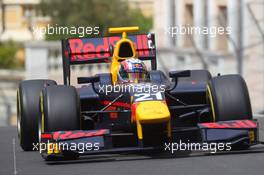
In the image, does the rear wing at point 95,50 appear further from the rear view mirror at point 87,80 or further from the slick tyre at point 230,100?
the slick tyre at point 230,100

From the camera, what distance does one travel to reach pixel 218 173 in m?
10.6

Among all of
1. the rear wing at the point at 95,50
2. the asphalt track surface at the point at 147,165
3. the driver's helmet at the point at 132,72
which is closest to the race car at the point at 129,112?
the driver's helmet at the point at 132,72

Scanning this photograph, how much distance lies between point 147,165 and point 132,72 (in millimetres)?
1762

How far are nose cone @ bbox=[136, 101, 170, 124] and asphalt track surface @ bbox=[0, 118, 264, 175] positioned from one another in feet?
1.48

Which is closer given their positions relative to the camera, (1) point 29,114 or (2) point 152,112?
(2) point 152,112

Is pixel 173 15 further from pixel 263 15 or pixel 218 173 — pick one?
pixel 218 173

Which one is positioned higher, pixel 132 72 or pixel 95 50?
pixel 95 50

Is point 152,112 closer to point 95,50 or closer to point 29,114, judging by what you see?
point 29,114

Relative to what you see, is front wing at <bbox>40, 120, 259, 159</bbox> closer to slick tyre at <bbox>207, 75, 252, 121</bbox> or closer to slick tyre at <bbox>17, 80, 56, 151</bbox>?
slick tyre at <bbox>207, 75, 252, 121</bbox>

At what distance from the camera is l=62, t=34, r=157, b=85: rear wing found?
14.6 metres

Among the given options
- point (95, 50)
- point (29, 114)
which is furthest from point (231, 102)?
point (95, 50)

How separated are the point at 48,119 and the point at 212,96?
1.89 metres

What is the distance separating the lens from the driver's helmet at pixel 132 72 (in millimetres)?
12883

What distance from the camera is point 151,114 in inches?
460
